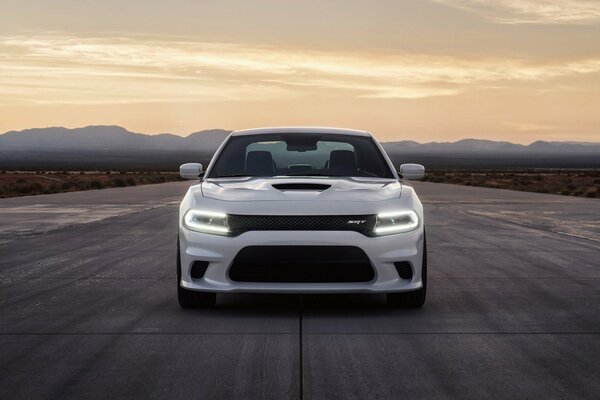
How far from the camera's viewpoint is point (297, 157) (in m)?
10.2

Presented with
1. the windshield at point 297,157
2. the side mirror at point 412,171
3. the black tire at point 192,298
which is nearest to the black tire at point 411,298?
the side mirror at point 412,171

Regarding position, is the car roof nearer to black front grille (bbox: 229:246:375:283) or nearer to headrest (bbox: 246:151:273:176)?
headrest (bbox: 246:151:273:176)

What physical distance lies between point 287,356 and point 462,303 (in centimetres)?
291

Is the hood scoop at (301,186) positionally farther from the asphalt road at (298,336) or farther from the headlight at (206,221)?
the asphalt road at (298,336)

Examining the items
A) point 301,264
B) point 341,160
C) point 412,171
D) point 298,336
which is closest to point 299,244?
point 301,264

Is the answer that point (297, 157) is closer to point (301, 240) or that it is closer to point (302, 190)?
point (302, 190)

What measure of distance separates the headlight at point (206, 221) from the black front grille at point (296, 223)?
9cm

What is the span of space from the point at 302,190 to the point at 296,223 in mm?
430

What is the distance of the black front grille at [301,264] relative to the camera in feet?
25.2

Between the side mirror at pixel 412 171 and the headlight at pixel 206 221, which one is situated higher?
the side mirror at pixel 412 171

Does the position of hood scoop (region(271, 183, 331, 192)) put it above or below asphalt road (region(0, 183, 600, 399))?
above

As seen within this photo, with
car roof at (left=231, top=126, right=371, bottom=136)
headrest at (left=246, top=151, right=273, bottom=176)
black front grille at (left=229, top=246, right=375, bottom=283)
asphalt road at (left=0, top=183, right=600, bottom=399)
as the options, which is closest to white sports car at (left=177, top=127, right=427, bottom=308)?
black front grille at (left=229, top=246, right=375, bottom=283)

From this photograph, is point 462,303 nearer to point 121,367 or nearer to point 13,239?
point 121,367

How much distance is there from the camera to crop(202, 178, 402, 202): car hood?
26.1 ft
